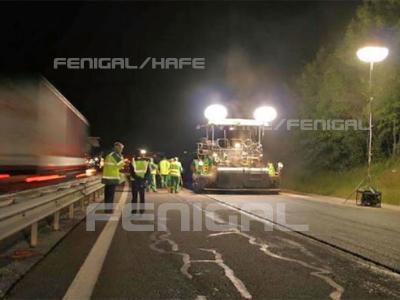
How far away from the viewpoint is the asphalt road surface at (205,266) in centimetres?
637

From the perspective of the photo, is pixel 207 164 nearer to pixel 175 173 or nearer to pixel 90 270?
pixel 175 173

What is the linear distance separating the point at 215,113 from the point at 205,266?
1803cm

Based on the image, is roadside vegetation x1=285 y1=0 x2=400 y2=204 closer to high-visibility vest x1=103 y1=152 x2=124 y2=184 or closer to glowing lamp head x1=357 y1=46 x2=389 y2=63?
glowing lamp head x1=357 y1=46 x2=389 y2=63

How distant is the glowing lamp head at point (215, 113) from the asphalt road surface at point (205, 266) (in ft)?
43.4

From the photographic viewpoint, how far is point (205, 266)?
7.77 metres

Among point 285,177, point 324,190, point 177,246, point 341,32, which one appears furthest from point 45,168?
point 285,177

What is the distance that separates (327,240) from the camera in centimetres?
1019

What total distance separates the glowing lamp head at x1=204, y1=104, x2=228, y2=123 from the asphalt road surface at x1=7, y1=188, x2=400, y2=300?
43.4 ft

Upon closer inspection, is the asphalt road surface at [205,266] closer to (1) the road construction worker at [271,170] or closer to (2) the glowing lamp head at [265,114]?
(1) the road construction worker at [271,170]

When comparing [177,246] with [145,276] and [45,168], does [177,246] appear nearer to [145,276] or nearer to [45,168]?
[145,276]

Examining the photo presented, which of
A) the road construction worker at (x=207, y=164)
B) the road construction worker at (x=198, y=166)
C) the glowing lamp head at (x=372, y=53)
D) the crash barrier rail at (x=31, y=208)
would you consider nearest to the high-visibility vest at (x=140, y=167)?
the crash barrier rail at (x=31, y=208)

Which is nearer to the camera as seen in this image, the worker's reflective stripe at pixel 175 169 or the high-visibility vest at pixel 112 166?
the high-visibility vest at pixel 112 166

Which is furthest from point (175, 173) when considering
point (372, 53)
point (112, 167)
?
point (112, 167)

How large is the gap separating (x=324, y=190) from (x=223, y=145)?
4778mm
